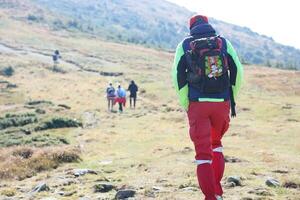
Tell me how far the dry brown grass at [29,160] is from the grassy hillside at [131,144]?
0.09 feet

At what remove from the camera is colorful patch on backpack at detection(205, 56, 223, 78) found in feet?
26.3

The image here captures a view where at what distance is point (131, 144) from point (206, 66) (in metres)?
13.8

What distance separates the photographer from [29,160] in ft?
50.7

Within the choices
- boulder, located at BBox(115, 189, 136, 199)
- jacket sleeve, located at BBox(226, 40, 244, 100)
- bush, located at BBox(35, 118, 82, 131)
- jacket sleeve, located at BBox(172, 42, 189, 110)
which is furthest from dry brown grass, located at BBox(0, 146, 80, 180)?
bush, located at BBox(35, 118, 82, 131)

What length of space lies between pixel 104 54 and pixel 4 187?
88.4 m

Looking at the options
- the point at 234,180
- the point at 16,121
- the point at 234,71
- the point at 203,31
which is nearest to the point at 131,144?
the point at 234,180

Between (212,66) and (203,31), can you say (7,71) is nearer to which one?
(203,31)

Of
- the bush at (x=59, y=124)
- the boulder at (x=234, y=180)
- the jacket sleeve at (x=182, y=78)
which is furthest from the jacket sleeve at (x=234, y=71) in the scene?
the bush at (x=59, y=124)

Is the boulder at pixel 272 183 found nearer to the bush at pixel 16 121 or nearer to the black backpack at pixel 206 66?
the black backpack at pixel 206 66

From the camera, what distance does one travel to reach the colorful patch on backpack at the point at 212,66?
8.02 metres

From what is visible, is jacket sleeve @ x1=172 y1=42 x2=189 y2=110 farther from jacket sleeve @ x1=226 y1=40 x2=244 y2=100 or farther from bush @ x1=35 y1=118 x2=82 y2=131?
bush @ x1=35 y1=118 x2=82 y2=131

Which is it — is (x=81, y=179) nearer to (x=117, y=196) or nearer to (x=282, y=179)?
(x=117, y=196)

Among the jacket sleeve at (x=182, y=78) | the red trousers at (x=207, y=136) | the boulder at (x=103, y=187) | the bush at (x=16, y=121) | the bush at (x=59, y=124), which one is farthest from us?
the bush at (x=16, y=121)

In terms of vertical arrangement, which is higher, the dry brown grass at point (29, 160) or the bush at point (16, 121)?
the dry brown grass at point (29, 160)
